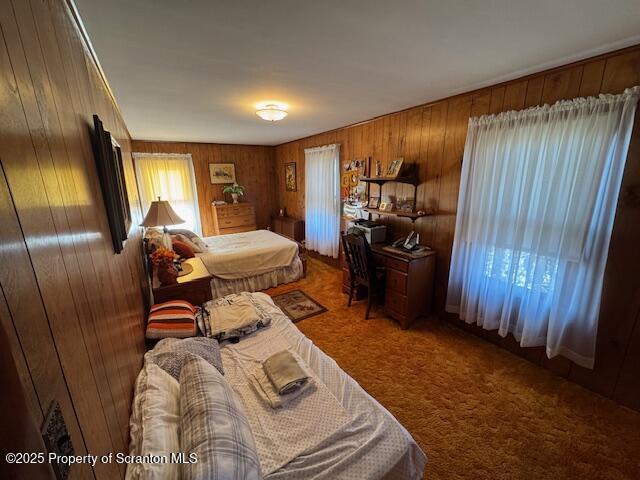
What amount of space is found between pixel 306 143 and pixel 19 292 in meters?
4.79

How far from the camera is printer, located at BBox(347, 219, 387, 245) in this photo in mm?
3189

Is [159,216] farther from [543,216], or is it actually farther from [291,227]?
[543,216]

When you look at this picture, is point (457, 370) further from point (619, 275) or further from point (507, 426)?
point (619, 275)

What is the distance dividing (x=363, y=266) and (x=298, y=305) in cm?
100

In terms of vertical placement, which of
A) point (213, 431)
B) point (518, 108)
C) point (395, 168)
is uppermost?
point (518, 108)

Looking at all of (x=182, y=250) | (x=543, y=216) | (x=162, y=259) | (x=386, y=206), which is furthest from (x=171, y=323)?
(x=543, y=216)

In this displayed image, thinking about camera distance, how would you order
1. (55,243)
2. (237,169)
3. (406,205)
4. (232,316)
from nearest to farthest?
1. (55,243)
2. (232,316)
3. (406,205)
4. (237,169)

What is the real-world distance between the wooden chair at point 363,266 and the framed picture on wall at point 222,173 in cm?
376

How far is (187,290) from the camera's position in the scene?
2.36m

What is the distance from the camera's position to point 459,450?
155cm

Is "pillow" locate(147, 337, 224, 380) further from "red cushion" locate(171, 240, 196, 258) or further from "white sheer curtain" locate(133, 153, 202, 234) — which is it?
"white sheer curtain" locate(133, 153, 202, 234)

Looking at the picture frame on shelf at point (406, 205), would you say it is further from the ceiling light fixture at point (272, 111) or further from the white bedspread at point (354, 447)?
the white bedspread at point (354, 447)

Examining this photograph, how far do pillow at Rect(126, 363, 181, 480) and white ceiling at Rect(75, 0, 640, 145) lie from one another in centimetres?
172

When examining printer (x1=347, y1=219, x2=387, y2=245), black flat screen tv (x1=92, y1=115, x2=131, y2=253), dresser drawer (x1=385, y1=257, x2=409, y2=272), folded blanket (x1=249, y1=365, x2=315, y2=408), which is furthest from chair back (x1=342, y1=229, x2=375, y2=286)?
black flat screen tv (x1=92, y1=115, x2=131, y2=253)
